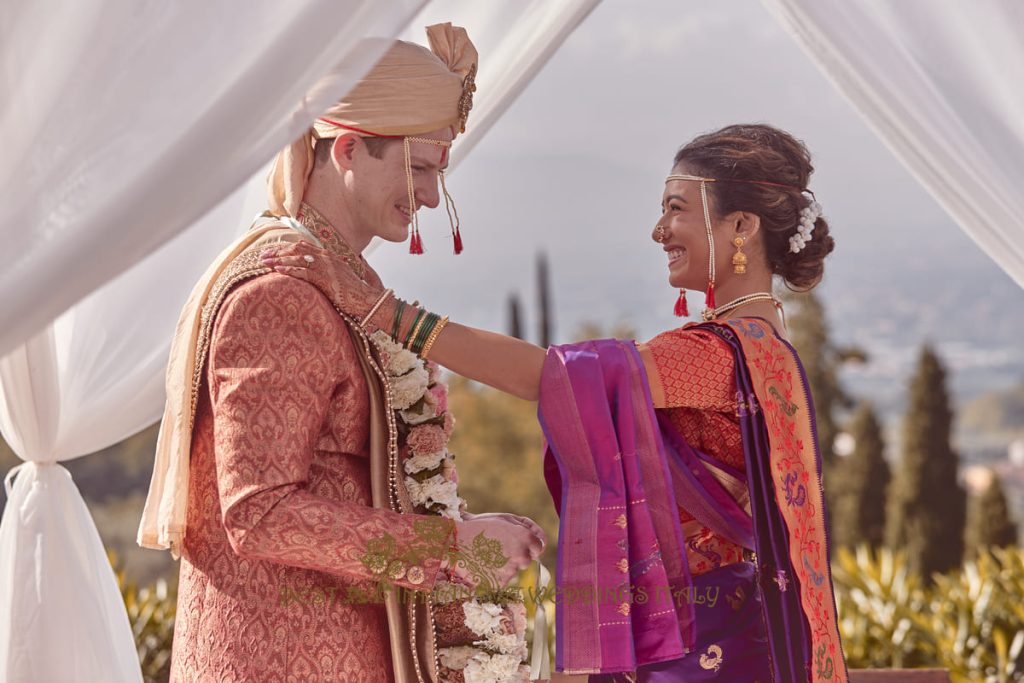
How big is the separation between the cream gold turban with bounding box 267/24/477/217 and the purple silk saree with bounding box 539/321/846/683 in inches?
23.6

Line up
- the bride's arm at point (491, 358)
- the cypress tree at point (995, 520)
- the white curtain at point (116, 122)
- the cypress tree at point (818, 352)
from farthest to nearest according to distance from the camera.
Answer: the cypress tree at point (818, 352) < the cypress tree at point (995, 520) < the bride's arm at point (491, 358) < the white curtain at point (116, 122)

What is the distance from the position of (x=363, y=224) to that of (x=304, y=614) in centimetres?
80

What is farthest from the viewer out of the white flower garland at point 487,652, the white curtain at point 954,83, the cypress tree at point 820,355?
the cypress tree at point 820,355

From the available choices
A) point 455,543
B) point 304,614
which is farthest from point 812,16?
point 304,614

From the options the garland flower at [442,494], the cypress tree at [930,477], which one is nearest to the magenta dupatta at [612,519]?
the garland flower at [442,494]

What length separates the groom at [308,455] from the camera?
6.96 feet

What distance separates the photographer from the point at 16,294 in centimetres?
173

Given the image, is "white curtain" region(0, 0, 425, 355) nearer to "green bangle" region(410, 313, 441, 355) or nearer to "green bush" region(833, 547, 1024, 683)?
"green bangle" region(410, 313, 441, 355)

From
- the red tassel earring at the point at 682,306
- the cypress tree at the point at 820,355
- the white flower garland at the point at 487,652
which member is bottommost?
the white flower garland at the point at 487,652

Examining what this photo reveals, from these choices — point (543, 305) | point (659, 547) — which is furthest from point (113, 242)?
point (543, 305)

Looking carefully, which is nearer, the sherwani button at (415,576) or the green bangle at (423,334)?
the sherwani button at (415,576)

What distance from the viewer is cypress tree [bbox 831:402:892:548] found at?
15.2m

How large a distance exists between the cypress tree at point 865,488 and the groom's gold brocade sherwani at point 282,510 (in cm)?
1363

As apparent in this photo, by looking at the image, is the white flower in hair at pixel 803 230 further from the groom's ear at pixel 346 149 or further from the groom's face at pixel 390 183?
the groom's ear at pixel 346 149
